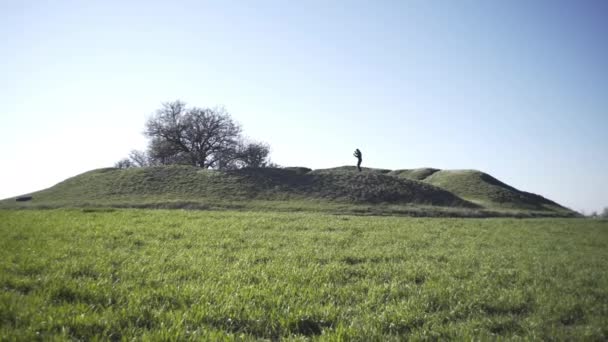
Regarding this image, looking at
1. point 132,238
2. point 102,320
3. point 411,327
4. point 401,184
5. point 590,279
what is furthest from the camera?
point 401,184

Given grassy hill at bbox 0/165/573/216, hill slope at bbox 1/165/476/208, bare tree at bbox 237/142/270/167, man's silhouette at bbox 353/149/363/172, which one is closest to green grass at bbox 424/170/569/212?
grassy hill at bbox 0/165/573/216

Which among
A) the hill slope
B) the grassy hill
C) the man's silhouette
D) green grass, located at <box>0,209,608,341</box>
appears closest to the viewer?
green grass, located at <box>0,209,608,341</box>

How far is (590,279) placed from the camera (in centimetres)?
830

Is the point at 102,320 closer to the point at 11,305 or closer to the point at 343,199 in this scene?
the point at 11,305

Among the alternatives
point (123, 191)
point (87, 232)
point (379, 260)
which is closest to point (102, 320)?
point (379, 260)

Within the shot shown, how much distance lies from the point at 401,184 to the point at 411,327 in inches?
1895

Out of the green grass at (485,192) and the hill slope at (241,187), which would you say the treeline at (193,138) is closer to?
the hill slope at (241,187)

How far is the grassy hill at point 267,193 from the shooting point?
38.4 meters

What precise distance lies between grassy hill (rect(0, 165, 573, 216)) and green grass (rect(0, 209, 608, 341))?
2597cm

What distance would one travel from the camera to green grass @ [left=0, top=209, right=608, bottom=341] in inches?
185

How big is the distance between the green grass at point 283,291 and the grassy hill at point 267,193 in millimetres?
25974

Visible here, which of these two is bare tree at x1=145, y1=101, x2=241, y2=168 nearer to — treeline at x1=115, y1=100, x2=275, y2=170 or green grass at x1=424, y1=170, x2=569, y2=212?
treeline at x1=115, y1=100, x2=275, y2=170

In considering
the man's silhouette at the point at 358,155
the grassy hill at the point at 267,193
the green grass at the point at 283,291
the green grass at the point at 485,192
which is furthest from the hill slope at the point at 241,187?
the green grass at the point at 283,291

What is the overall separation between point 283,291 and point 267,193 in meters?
37.8
